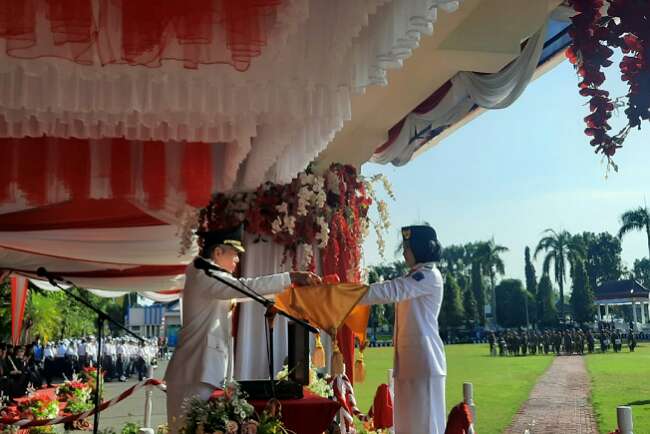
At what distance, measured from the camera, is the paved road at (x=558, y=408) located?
1158cm

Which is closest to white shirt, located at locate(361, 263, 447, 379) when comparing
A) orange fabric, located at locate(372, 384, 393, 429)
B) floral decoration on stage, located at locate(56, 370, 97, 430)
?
orange fabric, located at locate(372, 384, 393, 429)

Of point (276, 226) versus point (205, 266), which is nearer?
point (205, 266)

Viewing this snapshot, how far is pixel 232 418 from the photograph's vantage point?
3174mm

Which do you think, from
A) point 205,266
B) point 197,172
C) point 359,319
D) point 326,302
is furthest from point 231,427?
point 197,172

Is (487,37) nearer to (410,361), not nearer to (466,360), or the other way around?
(410,361)

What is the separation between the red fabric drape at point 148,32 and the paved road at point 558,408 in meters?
8.80

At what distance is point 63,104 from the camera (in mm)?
3621

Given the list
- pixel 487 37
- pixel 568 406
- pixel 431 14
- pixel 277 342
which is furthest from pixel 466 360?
pixel 431 14

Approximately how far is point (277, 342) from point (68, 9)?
401 cm

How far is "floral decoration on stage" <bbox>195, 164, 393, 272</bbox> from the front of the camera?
603cm

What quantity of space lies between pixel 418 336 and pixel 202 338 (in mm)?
1359

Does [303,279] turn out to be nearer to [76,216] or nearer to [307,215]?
[307,215]

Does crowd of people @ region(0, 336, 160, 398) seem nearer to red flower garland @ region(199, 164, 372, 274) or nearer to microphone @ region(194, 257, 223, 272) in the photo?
red flower garland @ region(199, 164, 372, 274)

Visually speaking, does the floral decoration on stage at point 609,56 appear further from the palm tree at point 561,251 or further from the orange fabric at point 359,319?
the palm tree at point 561,251
